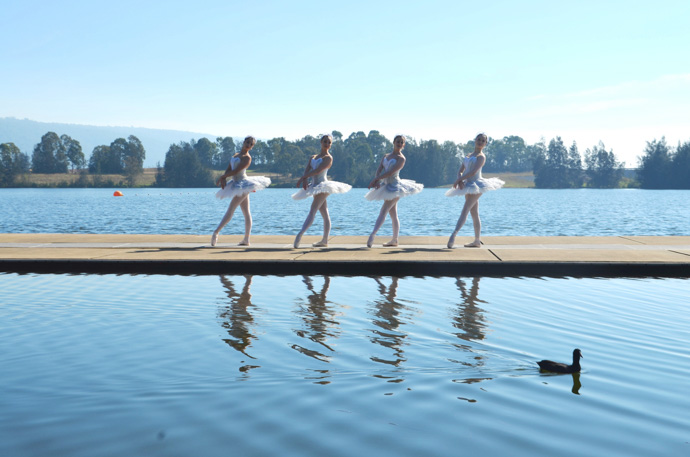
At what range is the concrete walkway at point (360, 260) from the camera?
11.8 meters

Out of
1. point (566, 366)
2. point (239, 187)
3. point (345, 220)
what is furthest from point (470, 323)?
point (345, 220)

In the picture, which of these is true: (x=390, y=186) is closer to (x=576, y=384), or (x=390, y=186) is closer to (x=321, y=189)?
(x=321, y=189)

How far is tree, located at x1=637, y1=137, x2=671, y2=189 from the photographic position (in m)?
186

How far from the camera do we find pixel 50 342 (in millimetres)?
7348

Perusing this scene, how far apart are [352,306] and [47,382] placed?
4.45m

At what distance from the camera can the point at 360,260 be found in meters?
12.1

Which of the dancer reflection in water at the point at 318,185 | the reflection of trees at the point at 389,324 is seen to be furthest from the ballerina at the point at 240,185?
the reflection of trees at the point at 389,324

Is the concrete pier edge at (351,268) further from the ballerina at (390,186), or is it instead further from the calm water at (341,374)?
the ballerina at (390,186)

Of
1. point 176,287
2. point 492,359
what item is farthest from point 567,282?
point 176,287

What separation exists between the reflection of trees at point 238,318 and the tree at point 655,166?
19526 centimetres

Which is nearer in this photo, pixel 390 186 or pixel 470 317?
pixel 470 317

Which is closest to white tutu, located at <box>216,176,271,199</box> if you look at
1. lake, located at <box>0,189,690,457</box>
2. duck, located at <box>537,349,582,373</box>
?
lake, located at <box>0,189,690,457</box>

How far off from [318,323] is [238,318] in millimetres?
1084

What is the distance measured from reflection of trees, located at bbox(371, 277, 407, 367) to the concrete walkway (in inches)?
51.6
